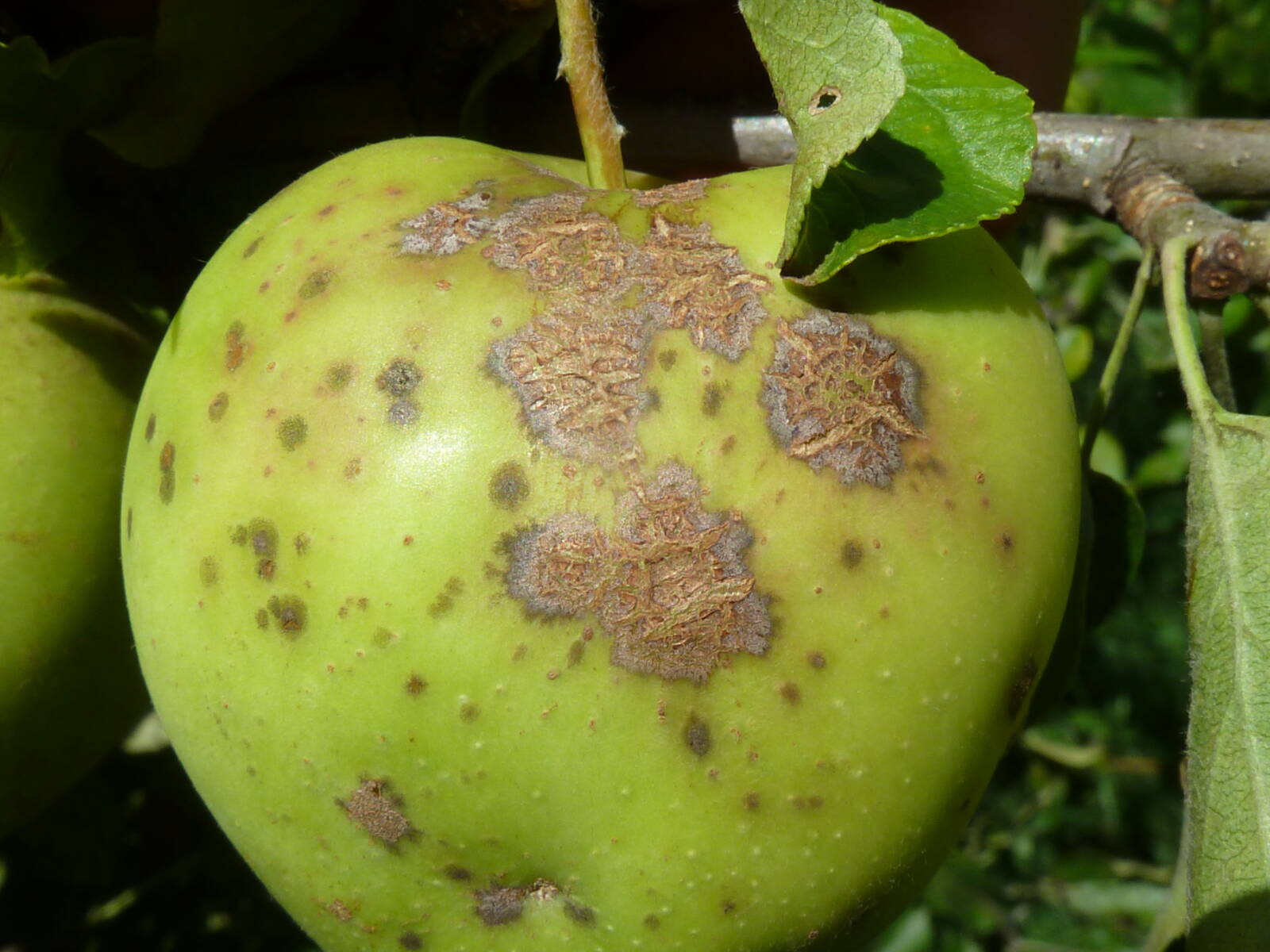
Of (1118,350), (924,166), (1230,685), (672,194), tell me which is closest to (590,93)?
(672,194)

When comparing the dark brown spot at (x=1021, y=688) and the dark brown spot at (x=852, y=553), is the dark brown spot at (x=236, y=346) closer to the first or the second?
the dark brown spot at (x=852, y=553)

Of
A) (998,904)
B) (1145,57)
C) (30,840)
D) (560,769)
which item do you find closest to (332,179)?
(560,769)

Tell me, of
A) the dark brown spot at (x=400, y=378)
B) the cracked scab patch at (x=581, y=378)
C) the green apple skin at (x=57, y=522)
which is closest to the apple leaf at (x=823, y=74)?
the cracked scab patch at (x=581, y=378)

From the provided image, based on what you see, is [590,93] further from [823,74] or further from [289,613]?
[289,613]

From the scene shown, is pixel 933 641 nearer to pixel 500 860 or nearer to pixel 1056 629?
pixel 1056 629

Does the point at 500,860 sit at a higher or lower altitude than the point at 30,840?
higher

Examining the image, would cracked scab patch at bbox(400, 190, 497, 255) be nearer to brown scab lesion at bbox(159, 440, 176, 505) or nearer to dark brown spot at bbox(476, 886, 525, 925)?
brown scab lesion at bbox(159, 440, 176, 505)

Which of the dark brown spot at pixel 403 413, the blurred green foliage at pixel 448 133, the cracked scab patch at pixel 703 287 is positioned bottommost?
the blurred green foliage at pixel 448 133
